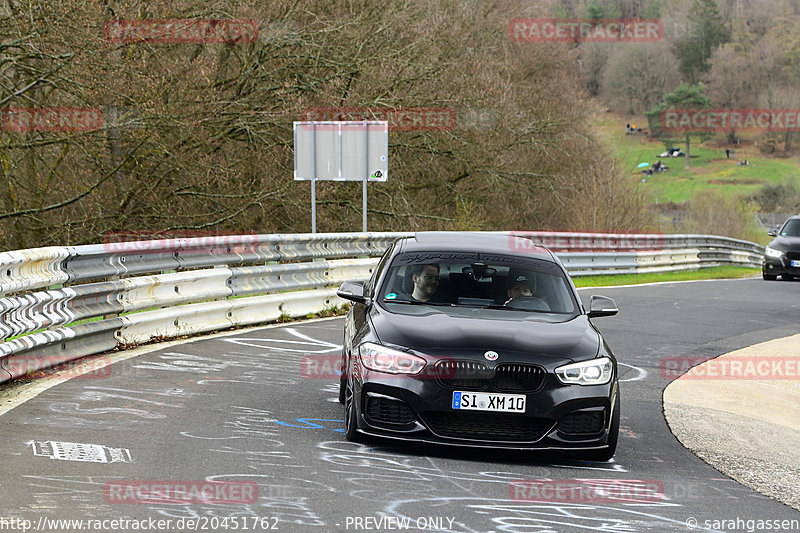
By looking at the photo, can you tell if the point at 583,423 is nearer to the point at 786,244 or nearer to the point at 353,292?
the point at 353,292

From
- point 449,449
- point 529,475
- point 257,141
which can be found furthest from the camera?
point 257,141

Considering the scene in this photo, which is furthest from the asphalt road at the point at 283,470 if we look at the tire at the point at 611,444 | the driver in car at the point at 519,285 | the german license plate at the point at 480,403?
the driver in car at the point at 519,285

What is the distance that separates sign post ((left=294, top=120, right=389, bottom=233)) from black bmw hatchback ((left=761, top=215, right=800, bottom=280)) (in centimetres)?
1279

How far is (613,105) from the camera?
131250mm

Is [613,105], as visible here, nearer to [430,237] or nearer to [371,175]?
[371,175]

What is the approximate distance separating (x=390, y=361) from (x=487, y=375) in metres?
0.59

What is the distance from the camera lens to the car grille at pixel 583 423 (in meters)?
6.64

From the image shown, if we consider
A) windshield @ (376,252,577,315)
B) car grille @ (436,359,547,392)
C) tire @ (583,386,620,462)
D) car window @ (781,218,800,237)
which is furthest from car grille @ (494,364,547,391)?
car window @ (781,218,800,237)

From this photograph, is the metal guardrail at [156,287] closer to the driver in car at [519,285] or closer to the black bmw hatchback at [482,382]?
the black bmw hatchback at [482,382]

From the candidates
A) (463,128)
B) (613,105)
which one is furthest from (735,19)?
(463,128)

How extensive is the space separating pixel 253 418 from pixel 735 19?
169156 millimetres

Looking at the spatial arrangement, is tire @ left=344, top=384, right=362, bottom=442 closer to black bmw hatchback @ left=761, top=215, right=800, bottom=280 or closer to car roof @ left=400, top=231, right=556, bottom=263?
car roof @ left=400, top=231, right=556, bottom=263

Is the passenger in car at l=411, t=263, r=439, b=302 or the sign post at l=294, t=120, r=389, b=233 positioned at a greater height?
the sign post at l=294, t=120, r=389, b=233

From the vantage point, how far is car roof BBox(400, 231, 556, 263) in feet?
27.1
